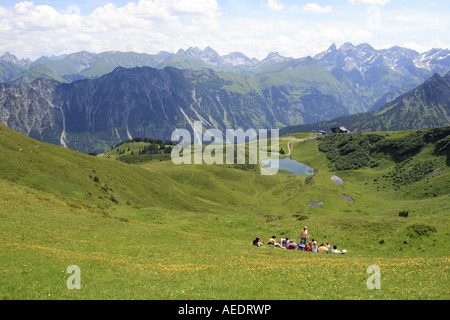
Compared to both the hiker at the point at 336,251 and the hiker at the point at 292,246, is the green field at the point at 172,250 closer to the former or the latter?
the hiker at the point at 336,251

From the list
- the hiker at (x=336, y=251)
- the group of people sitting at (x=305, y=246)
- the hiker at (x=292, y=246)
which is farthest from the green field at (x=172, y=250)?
the hiker at (x=292, y=246)

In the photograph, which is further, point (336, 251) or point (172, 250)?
point (336, 251)

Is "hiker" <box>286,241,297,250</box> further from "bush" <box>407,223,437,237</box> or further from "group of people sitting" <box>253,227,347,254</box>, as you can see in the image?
"bush" <box>407,223,437,237</box>

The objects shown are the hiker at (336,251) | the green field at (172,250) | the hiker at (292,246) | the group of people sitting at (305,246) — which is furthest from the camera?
the hiker at (292,246)

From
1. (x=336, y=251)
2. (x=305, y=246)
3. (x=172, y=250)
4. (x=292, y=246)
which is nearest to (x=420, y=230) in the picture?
(x=336, y=251)

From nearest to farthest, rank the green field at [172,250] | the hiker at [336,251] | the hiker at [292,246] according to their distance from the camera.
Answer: the green field at [172,250] < the hiker at [336,251] < the hiker at [292,246]

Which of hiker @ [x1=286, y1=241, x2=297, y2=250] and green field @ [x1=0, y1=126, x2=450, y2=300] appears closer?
green field @ [x1=0, y1=126, x2=450, y2=300]

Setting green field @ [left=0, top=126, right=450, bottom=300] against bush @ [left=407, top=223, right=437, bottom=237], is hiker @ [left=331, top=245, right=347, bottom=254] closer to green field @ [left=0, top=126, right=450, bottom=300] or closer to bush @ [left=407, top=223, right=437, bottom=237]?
green field @ [left=0, top=126, right=450, bottom=300]

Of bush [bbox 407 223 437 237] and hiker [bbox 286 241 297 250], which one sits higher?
bush [bbox 407 223 437 237]

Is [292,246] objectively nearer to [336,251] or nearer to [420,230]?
[336,251]

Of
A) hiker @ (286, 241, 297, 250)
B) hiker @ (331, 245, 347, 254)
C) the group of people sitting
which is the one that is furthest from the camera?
hiker @ (286, 241, 297, 250)

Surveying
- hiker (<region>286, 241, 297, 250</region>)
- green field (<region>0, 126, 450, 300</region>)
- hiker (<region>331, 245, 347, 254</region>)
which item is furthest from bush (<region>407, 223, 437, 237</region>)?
hiker (<region>286, 241, 297, 250</region>)

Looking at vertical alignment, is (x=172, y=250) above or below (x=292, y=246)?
below

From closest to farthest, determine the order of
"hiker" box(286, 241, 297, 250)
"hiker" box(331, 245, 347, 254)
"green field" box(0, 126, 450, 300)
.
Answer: "green field" box(0, 126, 450, 300)
"hiker" box(331, 245, 347, 254)
"hiker" box(286, 241, 297, 250)
